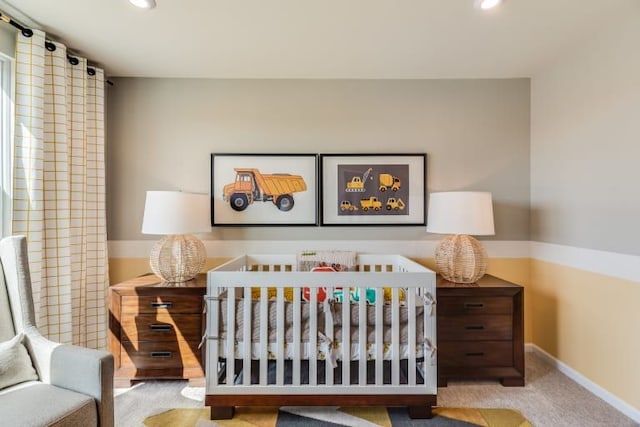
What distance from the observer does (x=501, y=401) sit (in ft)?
6.66

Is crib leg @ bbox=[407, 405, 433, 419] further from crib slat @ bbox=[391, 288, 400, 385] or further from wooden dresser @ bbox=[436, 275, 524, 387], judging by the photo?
wooden dresser @ bbox=[436, 275, 524, 387]

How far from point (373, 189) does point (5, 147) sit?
98.2 inches

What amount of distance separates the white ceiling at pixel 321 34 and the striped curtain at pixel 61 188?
0.92ft

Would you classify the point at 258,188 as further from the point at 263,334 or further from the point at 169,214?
the point at 263,334

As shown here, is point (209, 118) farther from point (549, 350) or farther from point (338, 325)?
point (549, 350)

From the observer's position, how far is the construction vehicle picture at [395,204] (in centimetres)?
273

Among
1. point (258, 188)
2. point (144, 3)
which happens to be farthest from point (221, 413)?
point (144, 3)

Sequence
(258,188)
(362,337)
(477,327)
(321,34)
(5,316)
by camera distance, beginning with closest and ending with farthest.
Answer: (5,316)
(362,337)
(321,34)
(477,327)
(258,188)

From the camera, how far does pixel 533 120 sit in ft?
8.95

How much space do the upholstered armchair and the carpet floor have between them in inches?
23.7

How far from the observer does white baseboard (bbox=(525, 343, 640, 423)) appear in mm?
1872

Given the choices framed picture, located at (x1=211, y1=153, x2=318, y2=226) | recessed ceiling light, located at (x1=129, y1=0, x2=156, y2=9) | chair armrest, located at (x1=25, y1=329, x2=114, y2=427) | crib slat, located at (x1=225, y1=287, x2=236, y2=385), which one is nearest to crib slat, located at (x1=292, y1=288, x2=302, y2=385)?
crib slat, located at (x1=225, y1=287, x2=236, y2=385)

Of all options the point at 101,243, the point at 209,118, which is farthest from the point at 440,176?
the point at 101,243

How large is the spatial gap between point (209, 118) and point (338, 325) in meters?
1.98
